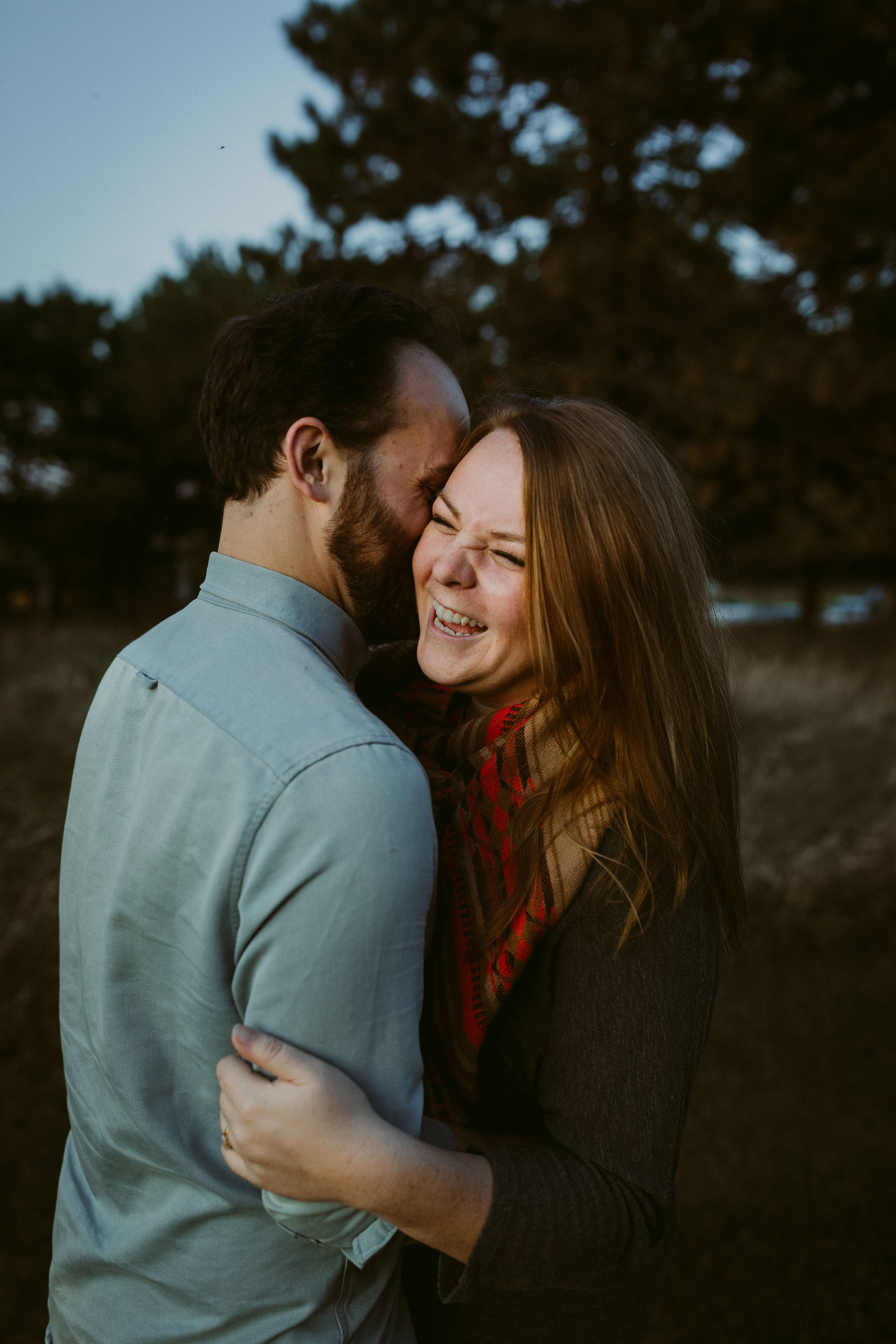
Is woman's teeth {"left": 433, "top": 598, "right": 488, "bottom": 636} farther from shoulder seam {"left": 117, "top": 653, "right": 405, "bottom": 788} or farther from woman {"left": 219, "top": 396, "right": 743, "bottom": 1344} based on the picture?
shoulder seam {"left": 117, "top": 653, "right": 405, "bottom": 788}

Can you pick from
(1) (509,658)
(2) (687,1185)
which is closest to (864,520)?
(2) (687,1185)

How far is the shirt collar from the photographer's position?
4.06 ft

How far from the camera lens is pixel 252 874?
3.15 feet

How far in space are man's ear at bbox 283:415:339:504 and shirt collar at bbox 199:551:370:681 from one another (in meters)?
0.18

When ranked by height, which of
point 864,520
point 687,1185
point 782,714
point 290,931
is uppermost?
point 864,520

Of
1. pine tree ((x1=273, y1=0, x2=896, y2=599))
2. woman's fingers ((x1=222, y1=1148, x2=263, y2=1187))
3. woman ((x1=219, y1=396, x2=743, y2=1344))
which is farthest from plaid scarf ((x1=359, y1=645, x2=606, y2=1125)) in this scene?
pine tree ((x1=273, y1=0, x2=896, y2=599))

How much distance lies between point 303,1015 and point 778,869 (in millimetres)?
4877

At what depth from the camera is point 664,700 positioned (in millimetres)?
1443

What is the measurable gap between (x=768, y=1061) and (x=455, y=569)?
12.0 ft

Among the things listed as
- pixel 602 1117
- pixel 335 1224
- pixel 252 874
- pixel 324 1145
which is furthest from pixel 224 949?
pixel 602 1117

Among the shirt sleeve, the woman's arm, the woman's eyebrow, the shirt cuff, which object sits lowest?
the shirt cuff

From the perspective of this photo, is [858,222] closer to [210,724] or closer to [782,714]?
[782,714]

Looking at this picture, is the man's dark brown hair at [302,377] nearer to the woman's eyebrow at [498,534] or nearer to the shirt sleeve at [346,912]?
the woman's eyebrow at [498,534]

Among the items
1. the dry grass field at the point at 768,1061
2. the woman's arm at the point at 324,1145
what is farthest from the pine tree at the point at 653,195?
the woman's arm at the point at 324,1145
